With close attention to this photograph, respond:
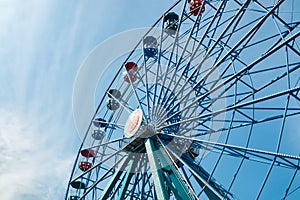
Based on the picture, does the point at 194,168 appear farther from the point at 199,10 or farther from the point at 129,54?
the point at 129,54

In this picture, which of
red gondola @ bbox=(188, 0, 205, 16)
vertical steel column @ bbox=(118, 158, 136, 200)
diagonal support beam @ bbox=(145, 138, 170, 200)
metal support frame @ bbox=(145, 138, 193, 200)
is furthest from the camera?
red gondola @ bbox=(188, 0, 205, 16)

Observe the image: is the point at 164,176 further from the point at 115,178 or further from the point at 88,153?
the point at 88,153

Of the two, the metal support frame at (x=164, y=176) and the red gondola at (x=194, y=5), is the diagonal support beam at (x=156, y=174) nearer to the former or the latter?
the metal support frame at (x=164, y=176)

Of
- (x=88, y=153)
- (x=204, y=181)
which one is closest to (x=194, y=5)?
(x=204, y=181)

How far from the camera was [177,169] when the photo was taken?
9.55m

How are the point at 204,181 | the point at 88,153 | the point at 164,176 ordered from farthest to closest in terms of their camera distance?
1. the point at 88,153
2. the point at 164,176
3. the point at 204,181

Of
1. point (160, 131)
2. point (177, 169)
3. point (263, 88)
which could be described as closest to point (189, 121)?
point (160, 131)

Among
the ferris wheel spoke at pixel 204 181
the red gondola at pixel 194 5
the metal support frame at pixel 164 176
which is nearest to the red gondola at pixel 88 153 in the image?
the metal support frame at pixel 164 176

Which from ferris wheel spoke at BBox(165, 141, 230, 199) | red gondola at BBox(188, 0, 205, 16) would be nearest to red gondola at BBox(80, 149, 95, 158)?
ferris wheel spoke at BBox(165, 141, 230, 199)

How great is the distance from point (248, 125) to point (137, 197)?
468cm

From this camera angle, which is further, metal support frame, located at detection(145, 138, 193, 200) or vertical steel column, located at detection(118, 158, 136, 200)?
vertical steel column, located at detection(118, 158, 136, 200)

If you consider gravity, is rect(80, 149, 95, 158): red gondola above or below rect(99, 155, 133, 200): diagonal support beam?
above

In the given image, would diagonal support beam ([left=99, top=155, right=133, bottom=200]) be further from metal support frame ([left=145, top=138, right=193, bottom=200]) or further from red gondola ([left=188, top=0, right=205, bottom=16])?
red gondola ([left=188, top=0, right=205, bottom=16])

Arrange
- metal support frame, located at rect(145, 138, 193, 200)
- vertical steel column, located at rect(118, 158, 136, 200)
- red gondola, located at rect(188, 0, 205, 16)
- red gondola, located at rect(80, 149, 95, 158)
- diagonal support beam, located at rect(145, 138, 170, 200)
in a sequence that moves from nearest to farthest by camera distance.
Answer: diagonal support beam, located at rect(145, 138, 170, 200), metal support frame, located at rect(145, 138, 193, 200), vertical steel column, located at rect(118, 158, 136, 200), red gondola, located at rect(188, 0, 205, 16), red gondola, located at rect(80, 149, 95, 158)
